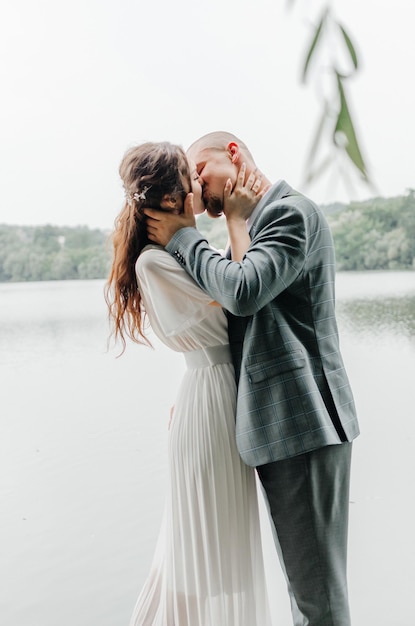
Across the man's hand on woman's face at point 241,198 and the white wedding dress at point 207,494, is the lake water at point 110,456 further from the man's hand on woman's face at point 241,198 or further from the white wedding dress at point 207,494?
the man's hand on woman's face at point 241,198

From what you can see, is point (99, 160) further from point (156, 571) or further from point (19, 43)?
point (156, 571)

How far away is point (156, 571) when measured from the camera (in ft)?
5.33

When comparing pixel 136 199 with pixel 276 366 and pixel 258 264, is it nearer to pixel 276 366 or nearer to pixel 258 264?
pixel 258 264

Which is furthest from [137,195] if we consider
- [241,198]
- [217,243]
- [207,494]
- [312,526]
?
[217,243]

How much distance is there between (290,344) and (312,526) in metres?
0.36

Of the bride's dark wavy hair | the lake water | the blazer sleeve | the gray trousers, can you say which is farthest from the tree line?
the gray trousers

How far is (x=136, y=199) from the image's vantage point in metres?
1.40

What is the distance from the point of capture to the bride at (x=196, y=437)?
1.41 m

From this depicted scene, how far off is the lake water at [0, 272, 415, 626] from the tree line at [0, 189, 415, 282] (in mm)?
61

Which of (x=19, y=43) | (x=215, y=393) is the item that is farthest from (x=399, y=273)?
(x=19, y=43)

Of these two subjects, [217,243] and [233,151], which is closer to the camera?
[233,151]

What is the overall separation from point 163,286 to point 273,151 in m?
1.28

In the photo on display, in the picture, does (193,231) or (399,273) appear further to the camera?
(399,273)

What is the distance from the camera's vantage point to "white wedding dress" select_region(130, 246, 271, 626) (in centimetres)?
146
